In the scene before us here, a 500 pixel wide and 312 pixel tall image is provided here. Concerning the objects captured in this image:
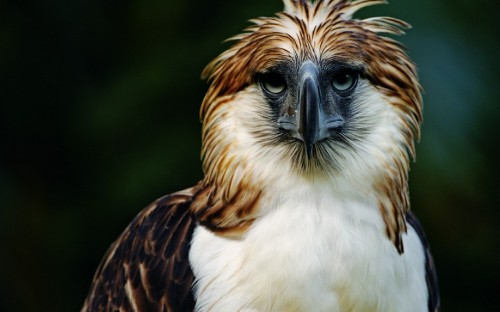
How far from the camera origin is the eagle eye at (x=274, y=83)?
8.09ft

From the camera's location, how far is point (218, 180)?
2592 millimetres

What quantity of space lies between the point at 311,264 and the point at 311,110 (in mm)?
451

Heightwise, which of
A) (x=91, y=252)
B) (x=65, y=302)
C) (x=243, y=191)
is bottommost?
(x=65, y=302)

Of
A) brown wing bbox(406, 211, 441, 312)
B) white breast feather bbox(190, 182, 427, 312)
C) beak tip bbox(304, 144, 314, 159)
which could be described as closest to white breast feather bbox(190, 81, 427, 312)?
white breast feather bbox(190, 182, 427, 312)

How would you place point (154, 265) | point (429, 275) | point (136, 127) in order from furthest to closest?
point (136, 127)
point (429, 275)
point (154, 265)

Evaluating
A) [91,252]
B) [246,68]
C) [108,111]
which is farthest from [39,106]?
[246,68]

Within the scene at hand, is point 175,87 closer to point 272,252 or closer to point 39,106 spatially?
point 39,106

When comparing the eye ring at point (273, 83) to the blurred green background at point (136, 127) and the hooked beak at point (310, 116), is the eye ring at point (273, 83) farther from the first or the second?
the blurred green background at point (136, 127)

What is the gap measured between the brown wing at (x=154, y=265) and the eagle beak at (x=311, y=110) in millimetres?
535

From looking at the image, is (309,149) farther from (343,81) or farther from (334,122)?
(343,81)

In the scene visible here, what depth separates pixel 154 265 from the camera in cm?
266

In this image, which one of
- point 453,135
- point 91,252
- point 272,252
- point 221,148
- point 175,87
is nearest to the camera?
point 272,252

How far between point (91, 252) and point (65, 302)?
1.32 feet

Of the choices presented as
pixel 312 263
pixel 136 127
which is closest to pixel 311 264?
pixel 312 263
